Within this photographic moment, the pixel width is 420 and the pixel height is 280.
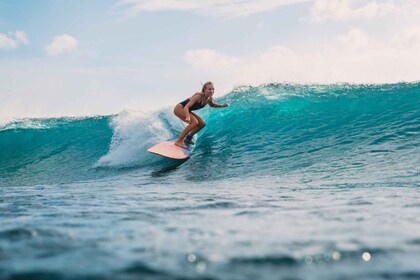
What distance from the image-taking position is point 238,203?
4.02m

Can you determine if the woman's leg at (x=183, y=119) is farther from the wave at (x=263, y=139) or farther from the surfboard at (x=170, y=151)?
the wave at (x=263, y=139)

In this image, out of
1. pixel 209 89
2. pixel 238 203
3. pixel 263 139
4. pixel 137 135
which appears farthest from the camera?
pixel 137 135

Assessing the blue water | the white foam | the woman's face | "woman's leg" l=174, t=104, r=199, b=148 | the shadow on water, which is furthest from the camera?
the white foam

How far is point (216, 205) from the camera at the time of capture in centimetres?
391

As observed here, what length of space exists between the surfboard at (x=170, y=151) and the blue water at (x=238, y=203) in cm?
22

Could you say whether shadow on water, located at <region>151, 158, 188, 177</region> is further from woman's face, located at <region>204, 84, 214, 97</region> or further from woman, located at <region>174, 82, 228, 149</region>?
woman's face, located at <region>204, 84, 214, 97</region>

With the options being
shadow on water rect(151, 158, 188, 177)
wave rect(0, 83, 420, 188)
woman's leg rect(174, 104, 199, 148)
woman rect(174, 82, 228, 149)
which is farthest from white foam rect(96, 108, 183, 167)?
woman rect(174, 82, 228, 149)

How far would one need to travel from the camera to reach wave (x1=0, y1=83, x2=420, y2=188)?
777 centimetres

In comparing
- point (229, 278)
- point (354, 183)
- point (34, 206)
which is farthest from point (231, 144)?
point (229, 278)

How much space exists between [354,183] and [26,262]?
15.0 ft

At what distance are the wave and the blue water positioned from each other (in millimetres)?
53

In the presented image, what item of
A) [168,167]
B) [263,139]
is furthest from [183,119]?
[263,139]

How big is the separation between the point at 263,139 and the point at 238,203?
6.72 metres

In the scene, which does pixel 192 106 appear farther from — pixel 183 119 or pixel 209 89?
pixel 209 89
